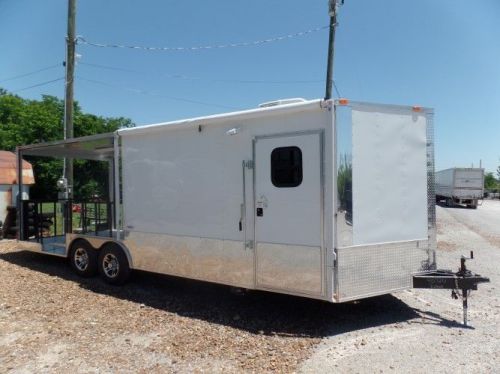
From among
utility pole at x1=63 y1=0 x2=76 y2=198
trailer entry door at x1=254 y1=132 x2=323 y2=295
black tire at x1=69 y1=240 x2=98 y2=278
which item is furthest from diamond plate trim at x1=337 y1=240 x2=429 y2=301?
utility pole at x1=63 y1=0 x2=76 y2=198

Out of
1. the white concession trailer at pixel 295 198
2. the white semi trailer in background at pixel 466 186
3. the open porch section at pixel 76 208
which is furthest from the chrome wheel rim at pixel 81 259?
the white semi trailer in background at pixel 466 186

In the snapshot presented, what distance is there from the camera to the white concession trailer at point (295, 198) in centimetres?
482

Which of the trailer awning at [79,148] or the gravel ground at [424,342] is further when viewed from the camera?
the trailer awning at [79,148]

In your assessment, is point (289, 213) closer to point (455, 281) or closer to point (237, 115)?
point (237, 115)

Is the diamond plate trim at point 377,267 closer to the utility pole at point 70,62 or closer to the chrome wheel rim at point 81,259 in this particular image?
the chrome wheel rim at point 81,259

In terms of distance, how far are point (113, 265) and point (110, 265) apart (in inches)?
3.1

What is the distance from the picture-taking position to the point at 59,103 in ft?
108

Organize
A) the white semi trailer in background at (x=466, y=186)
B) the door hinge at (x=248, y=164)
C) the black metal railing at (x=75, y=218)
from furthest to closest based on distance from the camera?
1. the white semi trailer in background at (x=466, y=186)
2. the black metal railing at (x=75, y=218)
3. the door hinge at (x=248, y=164)

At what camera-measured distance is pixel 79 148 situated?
842cm

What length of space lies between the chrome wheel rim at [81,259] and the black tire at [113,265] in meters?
0.47

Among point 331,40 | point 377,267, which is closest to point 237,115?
point 377,267

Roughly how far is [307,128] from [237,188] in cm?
Result: 119

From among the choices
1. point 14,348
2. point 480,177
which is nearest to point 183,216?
point 14,348

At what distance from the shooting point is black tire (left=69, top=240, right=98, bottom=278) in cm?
735
